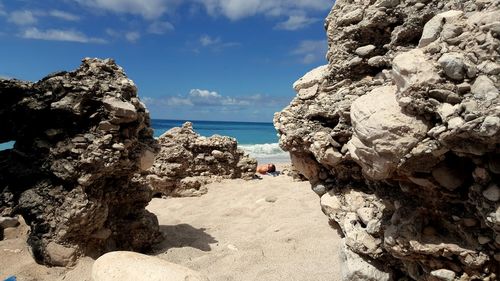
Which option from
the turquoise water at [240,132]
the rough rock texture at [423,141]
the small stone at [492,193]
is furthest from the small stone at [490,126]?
the turquoise water at [240,132]

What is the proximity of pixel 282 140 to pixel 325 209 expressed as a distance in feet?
2.59

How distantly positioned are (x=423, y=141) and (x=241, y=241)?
4408 mm

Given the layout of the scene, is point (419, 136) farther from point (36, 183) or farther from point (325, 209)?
point (36, 183)

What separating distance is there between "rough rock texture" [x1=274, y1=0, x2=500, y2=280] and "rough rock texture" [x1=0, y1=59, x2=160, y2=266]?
3184 millimetres

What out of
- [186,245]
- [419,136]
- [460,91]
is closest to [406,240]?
[419,136]

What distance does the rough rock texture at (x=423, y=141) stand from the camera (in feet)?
6.80

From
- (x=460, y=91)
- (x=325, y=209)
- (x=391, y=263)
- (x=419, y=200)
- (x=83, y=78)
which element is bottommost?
(x=391, y=263)

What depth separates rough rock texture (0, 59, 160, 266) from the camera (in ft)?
17.0

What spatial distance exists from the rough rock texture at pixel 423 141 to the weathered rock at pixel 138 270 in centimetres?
174

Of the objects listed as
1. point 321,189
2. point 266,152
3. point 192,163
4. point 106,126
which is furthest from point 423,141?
point 266,152

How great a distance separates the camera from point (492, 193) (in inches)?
81.0

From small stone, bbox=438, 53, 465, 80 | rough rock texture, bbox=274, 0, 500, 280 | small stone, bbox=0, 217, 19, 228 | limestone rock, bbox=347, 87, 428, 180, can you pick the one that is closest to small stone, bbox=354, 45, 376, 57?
rough rock texture, bbox=274, 0, 500, 280

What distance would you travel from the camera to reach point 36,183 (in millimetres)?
5480

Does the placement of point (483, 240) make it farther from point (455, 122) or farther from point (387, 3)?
point (387, 3)
